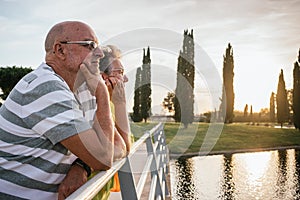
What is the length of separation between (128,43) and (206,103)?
238cm

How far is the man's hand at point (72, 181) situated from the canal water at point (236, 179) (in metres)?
5.72

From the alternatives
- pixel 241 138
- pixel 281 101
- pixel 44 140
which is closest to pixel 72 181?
pixel 44 140

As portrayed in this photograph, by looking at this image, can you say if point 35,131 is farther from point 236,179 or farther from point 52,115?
point 236,179

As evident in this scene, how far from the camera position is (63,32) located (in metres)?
1.42

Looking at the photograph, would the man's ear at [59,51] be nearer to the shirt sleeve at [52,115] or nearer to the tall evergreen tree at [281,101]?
the shirt sleeve at [52,115]

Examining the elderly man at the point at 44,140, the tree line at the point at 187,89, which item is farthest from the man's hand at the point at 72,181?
the tree line at the point at 187,89

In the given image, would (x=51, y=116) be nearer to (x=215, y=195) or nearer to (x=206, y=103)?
(x=206, y=103)

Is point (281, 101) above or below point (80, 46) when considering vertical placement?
above

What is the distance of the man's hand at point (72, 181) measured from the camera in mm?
1271

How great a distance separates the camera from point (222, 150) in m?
16.1

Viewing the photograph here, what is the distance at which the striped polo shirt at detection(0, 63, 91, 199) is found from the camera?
1183mm

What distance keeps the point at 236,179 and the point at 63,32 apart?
8350 millimetres

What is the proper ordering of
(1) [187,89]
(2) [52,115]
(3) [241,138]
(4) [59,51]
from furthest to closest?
1. (1) [187,89]
2. (3) [241,138]
3. (4) [59,51]
4. (2) [52,115]

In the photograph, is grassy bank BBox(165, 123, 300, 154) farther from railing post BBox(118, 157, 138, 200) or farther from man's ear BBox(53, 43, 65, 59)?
man's ear BBox(53, 43, 65, 59)
